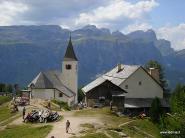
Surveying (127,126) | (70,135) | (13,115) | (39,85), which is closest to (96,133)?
(70,135)

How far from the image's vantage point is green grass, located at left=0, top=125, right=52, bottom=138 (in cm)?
5729

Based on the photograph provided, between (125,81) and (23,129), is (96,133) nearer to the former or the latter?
(23,129)

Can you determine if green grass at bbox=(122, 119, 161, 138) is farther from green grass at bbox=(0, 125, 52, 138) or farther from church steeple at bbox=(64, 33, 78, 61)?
church steeple at bbox=(64, 33, 78, 61)

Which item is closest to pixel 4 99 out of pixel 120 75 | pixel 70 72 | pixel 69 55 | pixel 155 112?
pixel 70 72

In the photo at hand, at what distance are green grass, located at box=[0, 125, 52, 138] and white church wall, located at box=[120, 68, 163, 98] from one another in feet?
100

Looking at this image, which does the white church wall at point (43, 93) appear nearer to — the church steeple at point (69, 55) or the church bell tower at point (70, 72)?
the church bell tower at point (70, 72)

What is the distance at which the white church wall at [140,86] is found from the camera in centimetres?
8956

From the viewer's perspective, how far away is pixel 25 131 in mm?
60281

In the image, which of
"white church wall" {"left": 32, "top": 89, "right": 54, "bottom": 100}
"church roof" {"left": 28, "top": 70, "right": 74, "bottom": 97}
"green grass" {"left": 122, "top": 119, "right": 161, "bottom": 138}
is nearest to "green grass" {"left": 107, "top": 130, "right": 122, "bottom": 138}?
"green grass" {"left": 122, "top": 119, "right": 161, "bottom": 138}

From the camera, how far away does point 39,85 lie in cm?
10806

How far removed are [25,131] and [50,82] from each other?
1977 inches

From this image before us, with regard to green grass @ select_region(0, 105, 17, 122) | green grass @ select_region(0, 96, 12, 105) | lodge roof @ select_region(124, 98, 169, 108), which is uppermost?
green grass @ select_region(0, 96, 12, 105)

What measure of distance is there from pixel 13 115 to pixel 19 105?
38.3 feet

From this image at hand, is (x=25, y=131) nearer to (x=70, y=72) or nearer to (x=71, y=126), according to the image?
(x=71, y=126)
